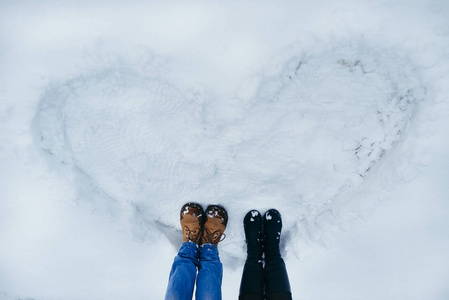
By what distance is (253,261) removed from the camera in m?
1.38

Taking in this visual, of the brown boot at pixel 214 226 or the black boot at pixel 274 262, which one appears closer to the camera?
the black boot at pixel 274 262

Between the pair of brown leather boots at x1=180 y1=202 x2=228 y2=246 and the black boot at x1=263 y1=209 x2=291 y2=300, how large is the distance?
0.26m

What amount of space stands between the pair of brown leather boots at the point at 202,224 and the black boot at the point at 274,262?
0.26 m

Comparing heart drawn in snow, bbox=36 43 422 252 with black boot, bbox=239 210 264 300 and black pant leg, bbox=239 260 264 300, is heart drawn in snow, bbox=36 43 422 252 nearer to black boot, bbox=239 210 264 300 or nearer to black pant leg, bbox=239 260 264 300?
black boot, bbox=239 210 264 300

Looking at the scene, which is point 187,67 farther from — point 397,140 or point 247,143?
point 397,140

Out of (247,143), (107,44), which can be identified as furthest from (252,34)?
(107,44)

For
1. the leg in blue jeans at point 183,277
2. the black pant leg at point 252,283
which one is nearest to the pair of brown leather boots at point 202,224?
the leg in blue jeans at point 183,277

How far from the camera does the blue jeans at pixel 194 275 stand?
1162 millimetres

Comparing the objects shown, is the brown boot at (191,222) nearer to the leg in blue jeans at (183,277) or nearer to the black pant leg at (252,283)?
the leg in blue jeans at (183,277)

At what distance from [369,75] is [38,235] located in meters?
1.87

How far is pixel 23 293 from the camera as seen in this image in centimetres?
143

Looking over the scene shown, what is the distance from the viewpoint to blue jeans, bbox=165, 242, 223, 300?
116 centimetres

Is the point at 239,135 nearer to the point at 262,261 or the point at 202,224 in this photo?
the point at 202,224

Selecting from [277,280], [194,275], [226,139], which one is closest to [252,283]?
[277,280]
